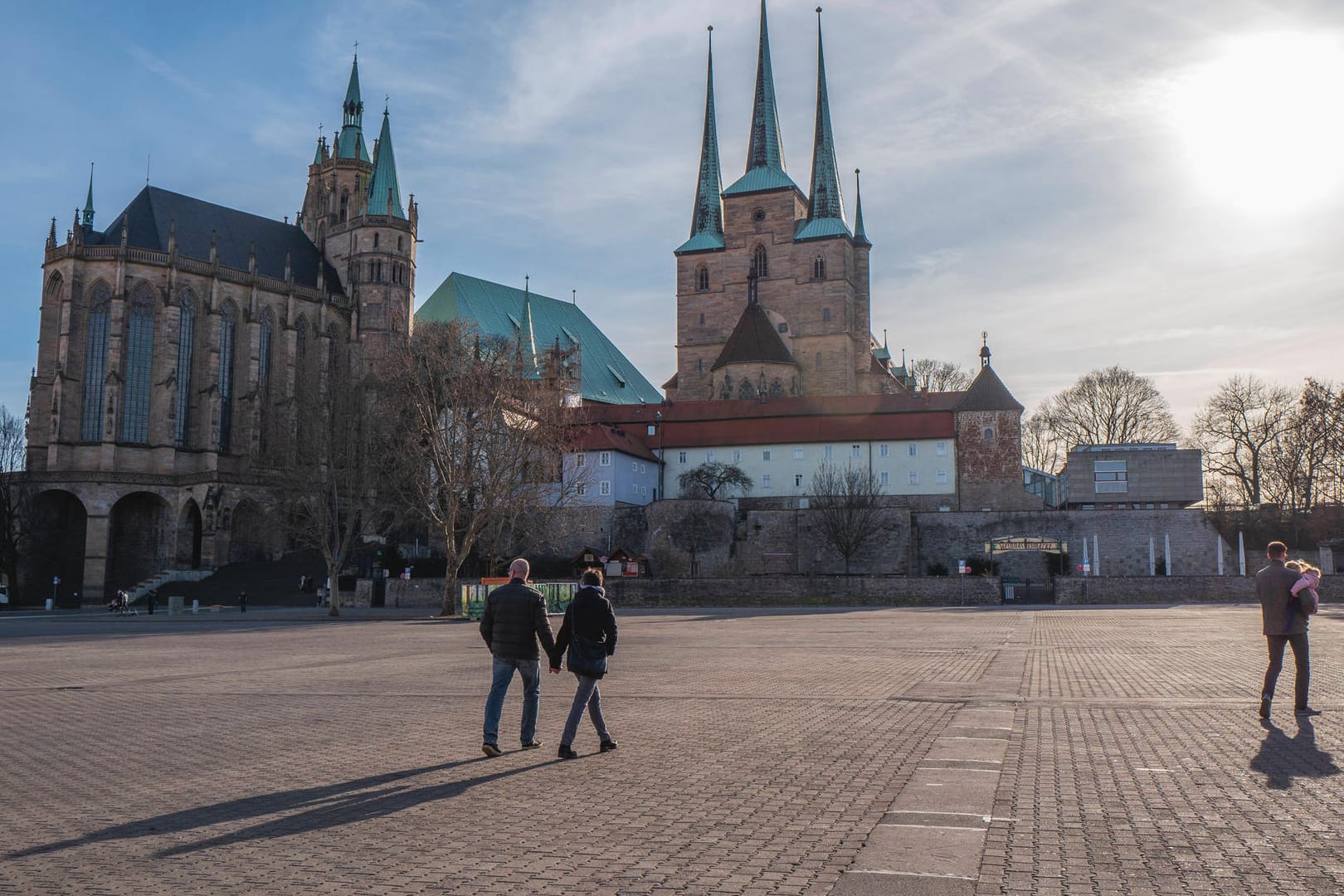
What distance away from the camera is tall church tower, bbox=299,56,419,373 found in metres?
82.2

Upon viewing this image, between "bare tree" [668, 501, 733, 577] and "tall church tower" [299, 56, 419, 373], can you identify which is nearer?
"bare tree" [668, 501, 733, 577]

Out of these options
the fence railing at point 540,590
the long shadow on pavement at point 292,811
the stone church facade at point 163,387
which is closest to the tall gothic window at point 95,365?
the stone church facade at point 163,387

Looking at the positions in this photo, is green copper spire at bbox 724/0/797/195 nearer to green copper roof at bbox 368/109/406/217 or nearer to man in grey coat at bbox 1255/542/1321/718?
green copper roof at bbox 368/109/406/217

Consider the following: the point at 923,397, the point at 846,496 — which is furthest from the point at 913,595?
the point at 923,397

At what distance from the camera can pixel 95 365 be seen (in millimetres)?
70812

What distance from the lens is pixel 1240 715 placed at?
11383mm

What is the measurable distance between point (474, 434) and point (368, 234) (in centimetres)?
4721

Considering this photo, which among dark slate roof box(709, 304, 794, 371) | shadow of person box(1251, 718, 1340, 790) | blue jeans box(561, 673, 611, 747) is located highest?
dark slate roof box(709, 304, 794, 371)

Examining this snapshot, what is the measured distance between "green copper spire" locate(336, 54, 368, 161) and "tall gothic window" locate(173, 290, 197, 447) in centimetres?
2009

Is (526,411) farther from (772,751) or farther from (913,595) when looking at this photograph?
(772,751)

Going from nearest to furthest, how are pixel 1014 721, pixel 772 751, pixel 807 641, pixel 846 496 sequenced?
1. pixel 772 751
2. pixel 1014 721
3. pixel 807 641
4. pixel 846 496

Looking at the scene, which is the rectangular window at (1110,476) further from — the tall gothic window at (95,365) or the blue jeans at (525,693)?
the blue jeans at (525,693)

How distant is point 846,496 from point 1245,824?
59.8 meters

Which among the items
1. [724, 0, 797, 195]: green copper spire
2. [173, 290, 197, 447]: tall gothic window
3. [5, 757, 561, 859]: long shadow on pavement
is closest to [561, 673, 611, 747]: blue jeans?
[5, 757, 561, 859]: long shadow on pavement
